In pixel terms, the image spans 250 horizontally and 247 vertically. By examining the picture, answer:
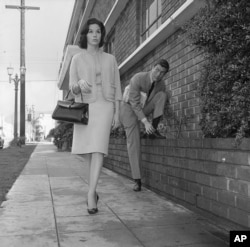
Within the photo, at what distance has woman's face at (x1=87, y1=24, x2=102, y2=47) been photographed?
3873mm

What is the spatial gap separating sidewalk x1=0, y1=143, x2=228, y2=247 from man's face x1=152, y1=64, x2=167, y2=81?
4.82 feet

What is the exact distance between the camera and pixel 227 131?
3004 millimetres

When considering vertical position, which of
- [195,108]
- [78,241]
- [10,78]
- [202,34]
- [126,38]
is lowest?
[78,241]

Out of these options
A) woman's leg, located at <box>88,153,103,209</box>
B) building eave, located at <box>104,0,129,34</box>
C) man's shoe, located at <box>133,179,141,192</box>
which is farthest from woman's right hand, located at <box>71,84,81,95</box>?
building eave, located at <box>104,0,129,34</box>

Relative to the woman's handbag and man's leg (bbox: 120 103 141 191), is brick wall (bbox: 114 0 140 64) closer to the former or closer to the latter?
man's leg (bbox: 120 103 141 191)

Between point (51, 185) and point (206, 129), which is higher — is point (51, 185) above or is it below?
below

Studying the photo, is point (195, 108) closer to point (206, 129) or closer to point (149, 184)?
point (149, 184)

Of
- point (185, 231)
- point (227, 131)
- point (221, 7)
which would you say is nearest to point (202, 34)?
point (221, 7)

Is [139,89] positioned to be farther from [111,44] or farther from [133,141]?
[111,44]

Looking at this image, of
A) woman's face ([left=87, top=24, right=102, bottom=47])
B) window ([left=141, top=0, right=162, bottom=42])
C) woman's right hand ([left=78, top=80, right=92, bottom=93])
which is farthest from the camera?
window ([left=141, top=0, right=162, bottom=42])

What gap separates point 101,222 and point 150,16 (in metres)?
5.44

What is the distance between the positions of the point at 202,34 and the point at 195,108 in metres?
1.84

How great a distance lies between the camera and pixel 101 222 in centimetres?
323

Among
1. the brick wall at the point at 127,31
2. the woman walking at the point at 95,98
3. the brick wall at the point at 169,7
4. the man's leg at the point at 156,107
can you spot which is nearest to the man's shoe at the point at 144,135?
the man's leg at the point at 156,107
